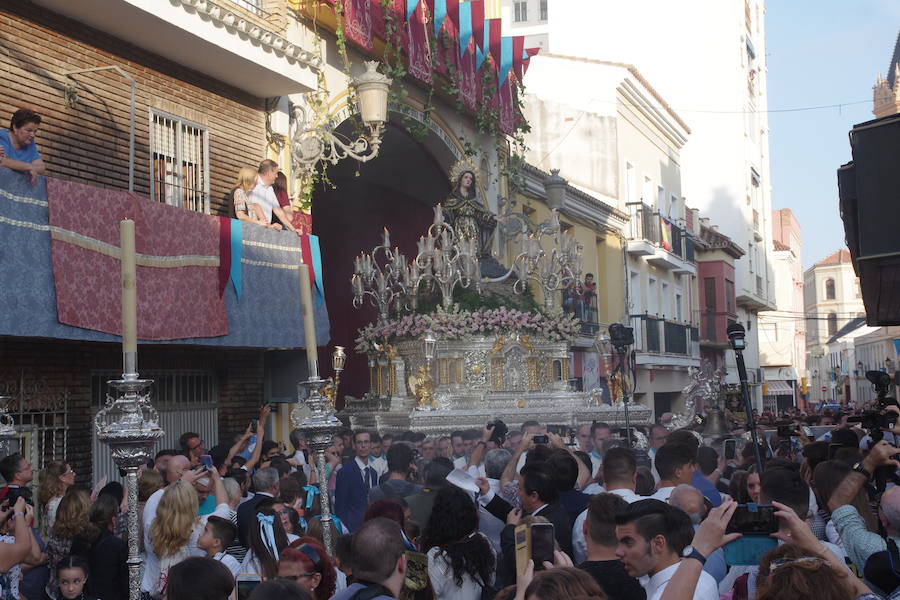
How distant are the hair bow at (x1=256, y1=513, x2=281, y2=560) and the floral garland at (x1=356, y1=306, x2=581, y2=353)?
8.47 meters

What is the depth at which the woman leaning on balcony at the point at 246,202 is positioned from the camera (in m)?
12.6

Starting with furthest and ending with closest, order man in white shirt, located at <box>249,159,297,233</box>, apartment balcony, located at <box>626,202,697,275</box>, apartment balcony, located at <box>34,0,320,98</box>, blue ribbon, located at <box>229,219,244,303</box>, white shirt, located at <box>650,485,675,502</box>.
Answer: apartment balcony, located at <box>626,202,697,275</box>
man in white shirt, located at <box>249,159,297,233</box>
blue ribbon, located at <box>229,219,244,303</box>
apartment balcony, located at <box>34,0,320,98</box>
white shirt, located at <box>650,485,675,502</box>

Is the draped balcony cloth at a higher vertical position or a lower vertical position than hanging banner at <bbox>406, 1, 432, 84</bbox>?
lower

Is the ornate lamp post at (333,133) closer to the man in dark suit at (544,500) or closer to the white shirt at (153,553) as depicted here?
the white shirt at (153,553)

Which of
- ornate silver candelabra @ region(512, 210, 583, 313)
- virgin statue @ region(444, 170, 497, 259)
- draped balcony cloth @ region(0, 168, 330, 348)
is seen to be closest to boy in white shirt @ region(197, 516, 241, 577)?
draped balcony cloth @ region(0, 168, 330, 348)

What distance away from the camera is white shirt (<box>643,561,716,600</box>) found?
3.99 meters

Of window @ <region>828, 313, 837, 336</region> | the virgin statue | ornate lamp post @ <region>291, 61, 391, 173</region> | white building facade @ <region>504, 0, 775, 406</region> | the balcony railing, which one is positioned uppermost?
white building facade @ <region>504, 0, 775, 406</region>

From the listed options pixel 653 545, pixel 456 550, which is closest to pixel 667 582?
pixel 653 545

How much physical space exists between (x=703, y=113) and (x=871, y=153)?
116 feet

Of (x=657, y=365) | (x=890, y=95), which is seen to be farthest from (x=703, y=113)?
(x=890, y=95)

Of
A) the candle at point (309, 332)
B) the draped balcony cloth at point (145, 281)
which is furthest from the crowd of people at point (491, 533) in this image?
the draped balcony cloth at point (145, 281)

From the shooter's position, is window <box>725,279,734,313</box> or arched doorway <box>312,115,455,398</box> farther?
window <box>725,279,734,313</box>

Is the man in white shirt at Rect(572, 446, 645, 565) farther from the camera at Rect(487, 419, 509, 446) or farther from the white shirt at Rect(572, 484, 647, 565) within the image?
the camera at Rect(487, 419, 509, 446)

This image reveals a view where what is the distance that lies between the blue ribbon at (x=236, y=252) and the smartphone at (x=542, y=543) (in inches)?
345
